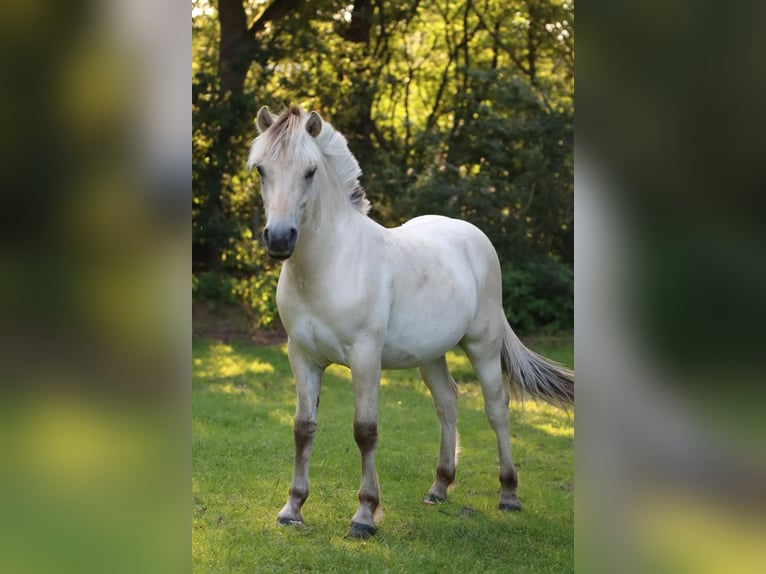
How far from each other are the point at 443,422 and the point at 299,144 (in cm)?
202

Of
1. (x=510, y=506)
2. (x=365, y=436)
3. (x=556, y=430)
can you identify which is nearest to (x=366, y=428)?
(x=365, y=436)

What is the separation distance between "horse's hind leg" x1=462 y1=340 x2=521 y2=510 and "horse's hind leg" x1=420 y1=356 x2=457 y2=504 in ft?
0.71

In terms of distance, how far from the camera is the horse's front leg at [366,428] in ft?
13.2

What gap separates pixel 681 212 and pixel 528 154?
1016 centimetres

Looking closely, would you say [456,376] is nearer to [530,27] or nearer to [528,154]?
[528,154]

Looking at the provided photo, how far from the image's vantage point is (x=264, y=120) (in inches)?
154

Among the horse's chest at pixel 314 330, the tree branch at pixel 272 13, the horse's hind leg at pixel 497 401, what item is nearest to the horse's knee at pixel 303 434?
the horse's chest at pixel 314 330

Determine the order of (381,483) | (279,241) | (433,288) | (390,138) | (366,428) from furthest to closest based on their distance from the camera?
(390,138)
(381,483)
(433,288)
(366,428)
(279,241)

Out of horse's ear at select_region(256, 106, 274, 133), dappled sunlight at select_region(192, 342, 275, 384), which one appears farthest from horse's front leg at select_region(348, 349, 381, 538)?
dappled sunlight at select_region(192, 342, 275, 384)

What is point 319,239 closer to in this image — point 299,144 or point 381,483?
point 299,144

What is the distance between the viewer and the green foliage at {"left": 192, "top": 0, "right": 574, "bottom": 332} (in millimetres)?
10727

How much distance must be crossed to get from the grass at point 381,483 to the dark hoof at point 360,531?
0.19 feet

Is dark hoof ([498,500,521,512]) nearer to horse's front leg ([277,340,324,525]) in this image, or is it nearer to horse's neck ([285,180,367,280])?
horse's front leg ([277,340,324,525])

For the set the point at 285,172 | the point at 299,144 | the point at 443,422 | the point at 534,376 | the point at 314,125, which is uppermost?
the point at 314,125
